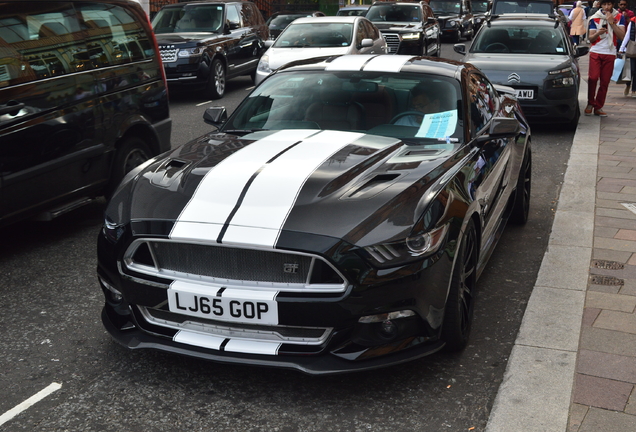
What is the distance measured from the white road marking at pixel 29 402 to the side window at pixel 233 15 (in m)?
13.1

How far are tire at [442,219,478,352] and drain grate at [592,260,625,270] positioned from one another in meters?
1.56

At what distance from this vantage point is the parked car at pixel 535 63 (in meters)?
10.7

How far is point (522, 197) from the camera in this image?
6277mm

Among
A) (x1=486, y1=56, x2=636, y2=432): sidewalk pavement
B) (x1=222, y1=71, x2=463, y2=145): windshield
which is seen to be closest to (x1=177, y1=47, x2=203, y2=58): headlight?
(x1=486, y1=56, x2=636, y2=432): sidewalk pavement

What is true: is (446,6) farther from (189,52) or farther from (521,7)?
(189,52)

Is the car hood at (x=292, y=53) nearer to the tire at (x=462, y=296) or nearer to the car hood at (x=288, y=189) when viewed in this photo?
the car hood at (x=288, y=189)

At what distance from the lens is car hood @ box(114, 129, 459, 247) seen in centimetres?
346

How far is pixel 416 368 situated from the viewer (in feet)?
12.7

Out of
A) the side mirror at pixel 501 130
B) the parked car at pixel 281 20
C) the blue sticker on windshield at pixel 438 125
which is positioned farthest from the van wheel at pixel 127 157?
the parked car at pixel 281 20

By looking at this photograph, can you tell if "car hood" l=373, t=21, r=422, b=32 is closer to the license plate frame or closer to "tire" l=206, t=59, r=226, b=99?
"tire" l=206, t=59, r=226, b=99

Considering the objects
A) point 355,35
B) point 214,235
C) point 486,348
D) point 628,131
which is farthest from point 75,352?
point 355,35

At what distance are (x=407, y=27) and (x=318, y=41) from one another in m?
7.05

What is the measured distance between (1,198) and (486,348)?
331cm

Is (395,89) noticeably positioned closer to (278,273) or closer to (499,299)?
(499,299)
